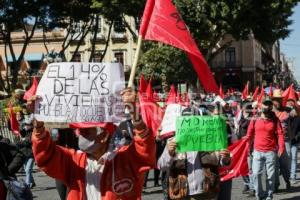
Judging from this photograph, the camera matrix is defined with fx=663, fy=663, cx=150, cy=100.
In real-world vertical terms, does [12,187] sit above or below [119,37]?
below

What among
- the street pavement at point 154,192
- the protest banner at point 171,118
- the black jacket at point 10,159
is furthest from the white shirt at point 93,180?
the street pavement at point 154,192

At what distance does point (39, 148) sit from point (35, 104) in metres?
0.28

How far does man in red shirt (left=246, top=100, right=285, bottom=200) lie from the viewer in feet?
31.5

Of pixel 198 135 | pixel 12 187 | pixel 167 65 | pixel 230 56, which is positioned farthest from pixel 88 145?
pixel 230 56

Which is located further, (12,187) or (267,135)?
(267,135)

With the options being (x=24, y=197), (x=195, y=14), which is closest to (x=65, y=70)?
(x=24, y=197)

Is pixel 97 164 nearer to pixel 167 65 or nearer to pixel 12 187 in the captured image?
pixel 12 187

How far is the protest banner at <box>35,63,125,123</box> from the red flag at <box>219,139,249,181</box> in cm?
418

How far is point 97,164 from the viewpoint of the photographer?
3.97 metres

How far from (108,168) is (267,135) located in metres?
6.02

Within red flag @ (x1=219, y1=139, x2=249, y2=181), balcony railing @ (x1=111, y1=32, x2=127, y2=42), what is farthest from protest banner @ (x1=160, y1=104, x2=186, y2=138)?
balcony railing @ (x1=111, y1=32, x2=127, y2=42)

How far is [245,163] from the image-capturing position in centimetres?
875

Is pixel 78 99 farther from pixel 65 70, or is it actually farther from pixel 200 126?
pixel 200 126

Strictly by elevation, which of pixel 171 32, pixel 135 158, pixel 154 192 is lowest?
pixel 154 192
